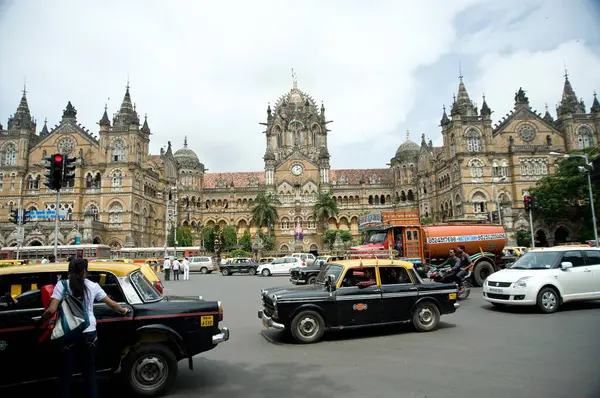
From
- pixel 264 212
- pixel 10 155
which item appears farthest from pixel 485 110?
pixel 10 155

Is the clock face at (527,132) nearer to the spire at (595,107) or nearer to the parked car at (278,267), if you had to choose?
the spire at (595,107)

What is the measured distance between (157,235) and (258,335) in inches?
2026

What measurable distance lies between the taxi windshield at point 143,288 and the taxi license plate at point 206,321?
860mm

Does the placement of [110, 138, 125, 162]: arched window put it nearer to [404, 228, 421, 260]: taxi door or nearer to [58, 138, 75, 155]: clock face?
[58, 138, 75, 155]: clock face

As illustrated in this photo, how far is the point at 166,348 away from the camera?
18.6 ft

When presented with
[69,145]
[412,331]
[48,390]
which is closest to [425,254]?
[412,331]

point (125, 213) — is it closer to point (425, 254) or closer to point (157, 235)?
point (157, 235)

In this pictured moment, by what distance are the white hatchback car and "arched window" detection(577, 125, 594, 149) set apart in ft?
156

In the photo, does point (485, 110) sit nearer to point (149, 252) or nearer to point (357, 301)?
point (149, 252)

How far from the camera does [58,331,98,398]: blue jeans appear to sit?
447 centimetres

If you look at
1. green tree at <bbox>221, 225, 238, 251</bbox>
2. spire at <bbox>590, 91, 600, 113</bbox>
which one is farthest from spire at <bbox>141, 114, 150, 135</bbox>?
spire at <bbox>590, 91, 600, 113</bbox>

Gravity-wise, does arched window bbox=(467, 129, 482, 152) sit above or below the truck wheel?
above

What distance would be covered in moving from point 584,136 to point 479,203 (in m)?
16.7

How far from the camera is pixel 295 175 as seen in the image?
64.6 m
